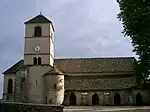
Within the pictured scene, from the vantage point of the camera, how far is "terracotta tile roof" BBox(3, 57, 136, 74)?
51.1 metres

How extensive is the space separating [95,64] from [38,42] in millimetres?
11012

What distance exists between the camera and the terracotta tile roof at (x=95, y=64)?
5112cm

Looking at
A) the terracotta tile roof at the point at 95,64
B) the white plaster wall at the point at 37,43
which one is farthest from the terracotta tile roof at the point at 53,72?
the terracotta tile roof at the point at 95,64

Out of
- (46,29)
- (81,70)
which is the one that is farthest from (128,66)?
(46,29)

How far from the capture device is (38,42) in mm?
48812

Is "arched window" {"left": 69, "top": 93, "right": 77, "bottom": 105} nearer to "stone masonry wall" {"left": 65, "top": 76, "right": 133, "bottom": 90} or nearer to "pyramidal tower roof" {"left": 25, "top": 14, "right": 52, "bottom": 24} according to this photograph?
"stone masonry wall" {"left": 65, "top": 76, "right": 133, "bottom": 90}

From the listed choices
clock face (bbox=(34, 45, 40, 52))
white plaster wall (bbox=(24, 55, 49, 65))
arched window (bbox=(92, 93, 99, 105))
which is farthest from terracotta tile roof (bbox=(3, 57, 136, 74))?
arched window (bbox=(92, 93, 99, 105))

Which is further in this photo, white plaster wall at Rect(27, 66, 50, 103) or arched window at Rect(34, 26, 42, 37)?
arched window at Rect(34, 26, 42, 37)

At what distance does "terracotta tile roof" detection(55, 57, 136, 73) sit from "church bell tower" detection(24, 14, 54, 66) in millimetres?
3902

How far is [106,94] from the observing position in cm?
4788

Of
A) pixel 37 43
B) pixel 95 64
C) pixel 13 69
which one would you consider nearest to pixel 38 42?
pixel 37 43

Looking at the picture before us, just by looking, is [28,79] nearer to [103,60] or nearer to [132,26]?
[103,60]

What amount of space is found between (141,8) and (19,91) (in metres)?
30.0

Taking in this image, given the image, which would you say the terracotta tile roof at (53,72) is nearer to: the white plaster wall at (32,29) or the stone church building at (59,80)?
the stone church building at (59,80)
